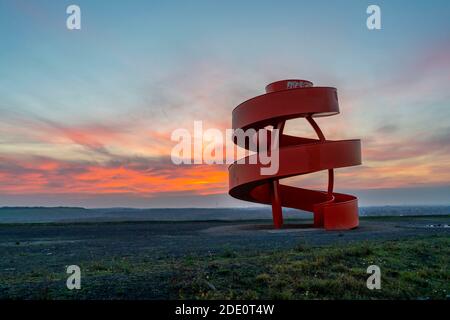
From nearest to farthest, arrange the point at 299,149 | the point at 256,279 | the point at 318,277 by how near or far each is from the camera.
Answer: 1. the point at 256,279
2. the point at 318,277
3. the point at 299,149

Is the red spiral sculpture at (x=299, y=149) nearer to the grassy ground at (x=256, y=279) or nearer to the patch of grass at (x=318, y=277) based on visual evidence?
the patch of grass at (x=318, y=277)

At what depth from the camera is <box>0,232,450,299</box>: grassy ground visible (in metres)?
7.16

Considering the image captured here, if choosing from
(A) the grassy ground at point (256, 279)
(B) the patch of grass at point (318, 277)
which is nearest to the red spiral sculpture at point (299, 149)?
(B) the patch of grass at point (318, 277)

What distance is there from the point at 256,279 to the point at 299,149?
49.5 ft

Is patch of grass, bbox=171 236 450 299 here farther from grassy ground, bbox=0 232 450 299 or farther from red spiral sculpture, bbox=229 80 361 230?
red spiral sculpture, bbox=229 80 361 230

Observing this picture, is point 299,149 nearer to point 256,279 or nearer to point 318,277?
point 318,277

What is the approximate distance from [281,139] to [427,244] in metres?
13.2

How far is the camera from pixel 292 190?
27.5 meters

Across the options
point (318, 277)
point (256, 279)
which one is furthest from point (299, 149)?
point (256, 279)

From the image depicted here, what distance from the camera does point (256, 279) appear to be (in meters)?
7.97

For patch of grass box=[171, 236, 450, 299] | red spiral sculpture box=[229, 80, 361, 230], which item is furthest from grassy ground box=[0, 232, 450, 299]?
red spiral sculpture box=[229, 80, 361, 230]

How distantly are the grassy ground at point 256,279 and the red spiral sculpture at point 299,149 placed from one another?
11.0 m

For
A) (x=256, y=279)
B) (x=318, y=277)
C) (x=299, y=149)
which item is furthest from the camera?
(x=299, y=149)

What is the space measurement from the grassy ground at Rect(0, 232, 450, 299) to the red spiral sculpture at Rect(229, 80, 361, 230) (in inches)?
432
